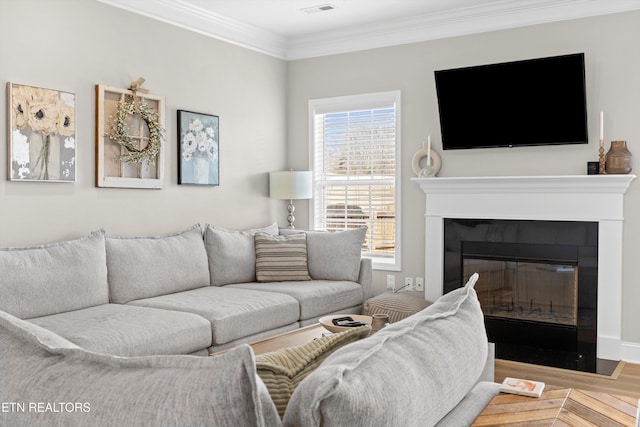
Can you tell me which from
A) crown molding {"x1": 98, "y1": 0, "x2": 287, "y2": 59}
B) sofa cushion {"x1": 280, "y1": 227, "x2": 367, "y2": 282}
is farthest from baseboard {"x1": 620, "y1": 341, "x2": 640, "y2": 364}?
crown molding {"x1": 98, "y1": 0, "x2": 287, "y2": 59}

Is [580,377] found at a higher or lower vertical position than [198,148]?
lower

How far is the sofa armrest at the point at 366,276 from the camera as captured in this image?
4863 millimetres

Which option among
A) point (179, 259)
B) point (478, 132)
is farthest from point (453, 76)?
point (179, 259)

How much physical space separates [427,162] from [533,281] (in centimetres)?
127

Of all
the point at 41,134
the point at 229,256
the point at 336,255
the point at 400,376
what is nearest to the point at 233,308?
the point at 229,256

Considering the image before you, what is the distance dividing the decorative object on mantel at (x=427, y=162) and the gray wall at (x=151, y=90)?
1.43 metres

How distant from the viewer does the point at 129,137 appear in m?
4.14

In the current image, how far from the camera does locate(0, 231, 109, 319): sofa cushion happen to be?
311 cm

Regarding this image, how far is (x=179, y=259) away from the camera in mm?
4129

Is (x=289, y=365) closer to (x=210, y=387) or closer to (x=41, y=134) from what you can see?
(x=210, y=387)

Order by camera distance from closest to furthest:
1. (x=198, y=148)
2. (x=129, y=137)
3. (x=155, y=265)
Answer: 1. (x=155, y=265)
2. (x=129, y=137)
3. (x=198, y=148)

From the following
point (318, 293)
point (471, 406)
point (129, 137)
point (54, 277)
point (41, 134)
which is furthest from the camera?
point (318, 293)

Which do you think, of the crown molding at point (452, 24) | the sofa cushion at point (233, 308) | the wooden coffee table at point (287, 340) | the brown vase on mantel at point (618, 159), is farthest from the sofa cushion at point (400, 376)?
the crown molding at point (452, 24)

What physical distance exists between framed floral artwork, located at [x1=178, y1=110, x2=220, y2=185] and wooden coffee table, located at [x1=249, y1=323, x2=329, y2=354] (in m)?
1.98
